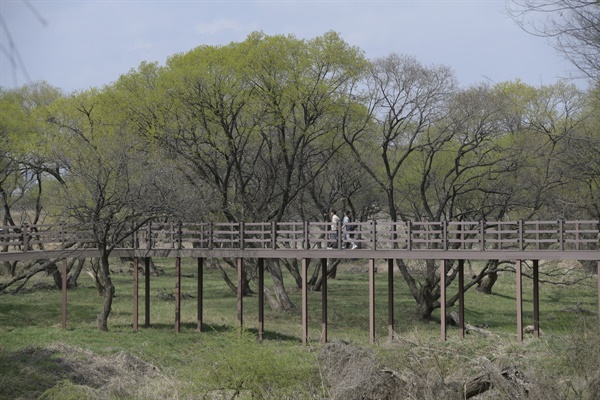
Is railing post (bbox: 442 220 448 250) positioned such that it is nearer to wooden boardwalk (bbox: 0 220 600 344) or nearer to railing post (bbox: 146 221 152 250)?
wooden boardwalk (bbox: 0 220 600 344)

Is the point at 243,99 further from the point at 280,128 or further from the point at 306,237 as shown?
the point at 306,237

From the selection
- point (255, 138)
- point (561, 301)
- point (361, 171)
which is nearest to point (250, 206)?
point (255, 138)

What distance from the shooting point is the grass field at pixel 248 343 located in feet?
41.4

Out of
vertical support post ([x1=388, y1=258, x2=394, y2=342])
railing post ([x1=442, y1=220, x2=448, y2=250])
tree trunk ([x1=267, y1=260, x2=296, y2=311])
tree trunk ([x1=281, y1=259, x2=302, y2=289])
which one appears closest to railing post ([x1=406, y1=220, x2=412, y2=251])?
railing post ([x1=442, y1=220, x2=448, y2=250])

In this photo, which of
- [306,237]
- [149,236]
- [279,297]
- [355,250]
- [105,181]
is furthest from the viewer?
[279,297]

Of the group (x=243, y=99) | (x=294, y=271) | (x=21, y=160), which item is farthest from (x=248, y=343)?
(x=21, y=160)

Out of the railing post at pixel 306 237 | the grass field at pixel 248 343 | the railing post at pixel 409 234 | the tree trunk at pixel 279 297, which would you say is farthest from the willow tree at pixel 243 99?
the railing post at pixel 409 234

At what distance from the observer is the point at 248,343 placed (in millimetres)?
15195

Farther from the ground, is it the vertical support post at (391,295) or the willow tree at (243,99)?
the willow tree at (243,99)

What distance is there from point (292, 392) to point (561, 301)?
3209cm

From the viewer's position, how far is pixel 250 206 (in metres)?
40.4

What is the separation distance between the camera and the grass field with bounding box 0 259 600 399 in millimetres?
12609

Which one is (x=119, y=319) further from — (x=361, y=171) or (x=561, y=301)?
(x=561, y=301)

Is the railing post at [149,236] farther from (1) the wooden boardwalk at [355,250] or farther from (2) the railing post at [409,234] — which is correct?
(2) the railing post at [409,234]
